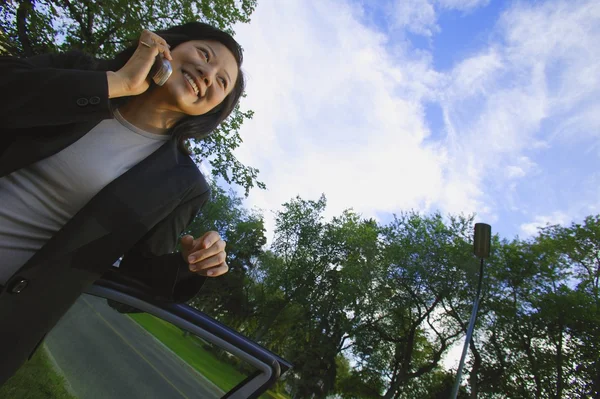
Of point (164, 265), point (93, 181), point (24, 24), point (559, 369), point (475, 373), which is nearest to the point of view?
point (93, 181)

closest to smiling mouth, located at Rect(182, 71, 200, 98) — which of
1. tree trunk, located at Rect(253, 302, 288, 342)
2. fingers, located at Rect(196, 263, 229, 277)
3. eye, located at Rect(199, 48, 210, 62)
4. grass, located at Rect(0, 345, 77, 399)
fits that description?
eye, located at Rect(199, 48, 210, 62)

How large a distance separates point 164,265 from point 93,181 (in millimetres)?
436

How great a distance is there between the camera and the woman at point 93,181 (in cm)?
119

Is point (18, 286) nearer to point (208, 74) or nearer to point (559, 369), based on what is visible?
point (208, 74)

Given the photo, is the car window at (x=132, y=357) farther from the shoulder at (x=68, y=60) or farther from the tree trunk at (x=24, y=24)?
the tree trunk at (x=24, y=24)

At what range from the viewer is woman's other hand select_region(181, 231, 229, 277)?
1.42m

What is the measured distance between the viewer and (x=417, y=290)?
84.6 feet

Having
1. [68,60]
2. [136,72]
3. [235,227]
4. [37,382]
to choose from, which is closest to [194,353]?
[37,382]

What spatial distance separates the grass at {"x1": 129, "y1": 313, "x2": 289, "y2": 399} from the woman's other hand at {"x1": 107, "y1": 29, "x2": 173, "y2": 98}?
0.95 meters

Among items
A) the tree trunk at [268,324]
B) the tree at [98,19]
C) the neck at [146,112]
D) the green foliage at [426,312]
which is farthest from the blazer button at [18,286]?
the tree trunk at [268,324]

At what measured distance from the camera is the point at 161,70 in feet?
4.51

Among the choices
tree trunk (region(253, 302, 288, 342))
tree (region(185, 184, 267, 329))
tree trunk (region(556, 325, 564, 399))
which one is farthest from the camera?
tree (region(185, 184, 267, 329))

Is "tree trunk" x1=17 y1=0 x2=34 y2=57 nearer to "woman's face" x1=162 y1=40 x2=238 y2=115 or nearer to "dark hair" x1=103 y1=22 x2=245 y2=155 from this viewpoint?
"dark hair" x1=103 y1=22 x2=245 y2=155

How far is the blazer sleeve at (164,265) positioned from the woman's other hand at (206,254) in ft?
0.15
